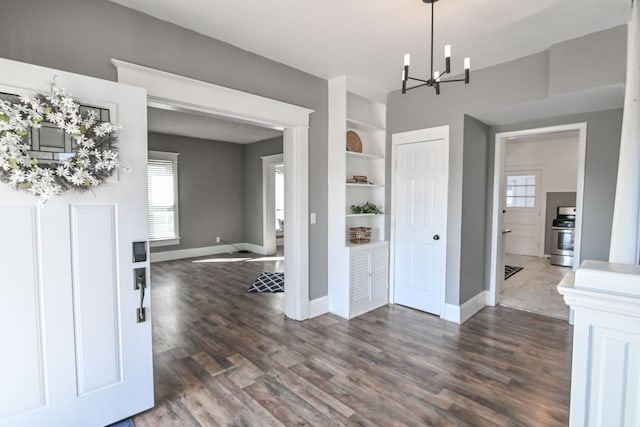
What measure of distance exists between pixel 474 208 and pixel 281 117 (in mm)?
2528

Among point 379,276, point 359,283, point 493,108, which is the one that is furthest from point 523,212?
point 359,283

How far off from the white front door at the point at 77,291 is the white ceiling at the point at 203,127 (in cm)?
301

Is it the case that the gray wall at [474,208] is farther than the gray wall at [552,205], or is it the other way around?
the gray wall at [552,205]

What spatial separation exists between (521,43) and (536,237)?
5.94 meters

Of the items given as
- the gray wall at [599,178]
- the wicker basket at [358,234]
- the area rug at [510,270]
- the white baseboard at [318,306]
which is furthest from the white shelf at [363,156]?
the area rug at [510,270]

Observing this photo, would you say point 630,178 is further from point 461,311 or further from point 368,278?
point 368,278

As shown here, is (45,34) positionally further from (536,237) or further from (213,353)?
(536,237)

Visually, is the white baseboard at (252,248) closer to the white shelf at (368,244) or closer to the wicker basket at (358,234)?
the wicker basket at (358,234)

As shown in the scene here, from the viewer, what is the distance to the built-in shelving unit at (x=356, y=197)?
12.3 ft

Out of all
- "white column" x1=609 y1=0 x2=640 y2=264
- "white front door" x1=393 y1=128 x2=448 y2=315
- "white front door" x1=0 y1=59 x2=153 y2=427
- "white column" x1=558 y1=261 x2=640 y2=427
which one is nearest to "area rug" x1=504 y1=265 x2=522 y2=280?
"white front door" x1=393 y1=128 x2=448 y2=315

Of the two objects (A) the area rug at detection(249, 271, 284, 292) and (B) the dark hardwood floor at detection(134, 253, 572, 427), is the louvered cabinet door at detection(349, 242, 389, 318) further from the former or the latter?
(A) the area rug at detection(249, 271, 284, 292)

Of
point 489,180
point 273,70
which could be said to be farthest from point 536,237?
point 273,70

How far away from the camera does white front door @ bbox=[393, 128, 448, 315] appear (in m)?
3.78

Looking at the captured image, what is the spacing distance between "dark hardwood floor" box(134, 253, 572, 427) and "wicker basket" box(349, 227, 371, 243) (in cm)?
92
